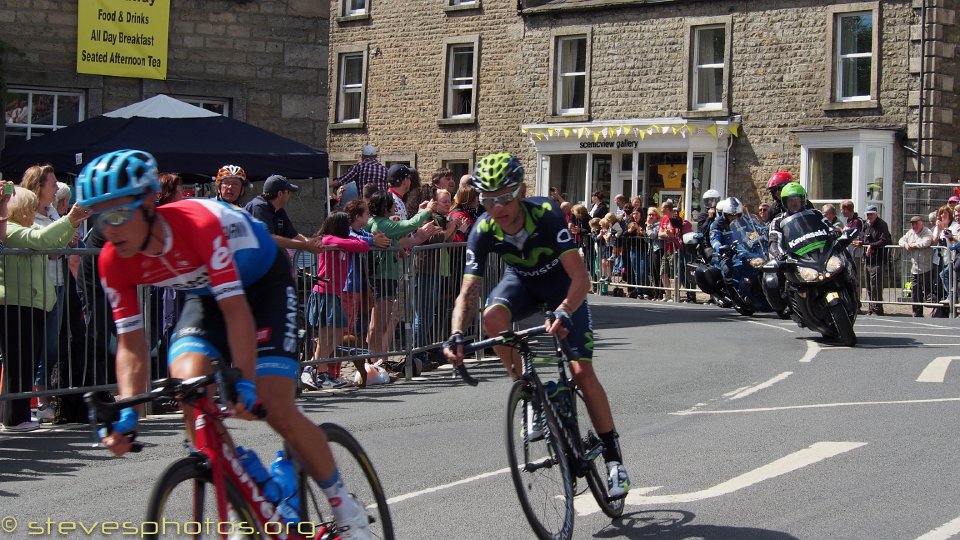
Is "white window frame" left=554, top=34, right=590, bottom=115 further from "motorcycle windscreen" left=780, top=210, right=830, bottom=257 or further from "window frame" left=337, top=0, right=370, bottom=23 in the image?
"motorcycle windscreen" left=780, top=210, right=830, bottom=257

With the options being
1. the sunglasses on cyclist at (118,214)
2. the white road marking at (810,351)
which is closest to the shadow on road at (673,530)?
the sunglasses on cyclist at (118,214)

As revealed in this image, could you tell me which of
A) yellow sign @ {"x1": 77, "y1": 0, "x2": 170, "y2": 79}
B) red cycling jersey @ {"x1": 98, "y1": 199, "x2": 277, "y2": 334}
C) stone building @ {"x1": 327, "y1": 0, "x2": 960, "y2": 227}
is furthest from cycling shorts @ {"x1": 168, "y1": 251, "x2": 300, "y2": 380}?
stone building @ {"x1": 327, "y1": 0, "x2": 960, "y2": 227}

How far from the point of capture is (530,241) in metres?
7.04

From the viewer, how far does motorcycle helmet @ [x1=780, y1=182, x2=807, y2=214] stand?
16.2 metres

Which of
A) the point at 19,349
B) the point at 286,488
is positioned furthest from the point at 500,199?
the point at 19,349

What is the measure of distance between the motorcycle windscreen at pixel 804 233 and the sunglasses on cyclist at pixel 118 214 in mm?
12326

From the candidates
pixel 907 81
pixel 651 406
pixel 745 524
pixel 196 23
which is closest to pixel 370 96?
pixel 907 81

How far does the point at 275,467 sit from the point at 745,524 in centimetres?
279

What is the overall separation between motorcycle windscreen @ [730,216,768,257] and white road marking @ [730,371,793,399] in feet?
23.4

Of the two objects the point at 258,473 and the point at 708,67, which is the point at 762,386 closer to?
the point at 258,473

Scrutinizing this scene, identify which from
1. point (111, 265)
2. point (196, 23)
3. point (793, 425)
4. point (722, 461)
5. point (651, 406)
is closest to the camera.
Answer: point (111, 265)

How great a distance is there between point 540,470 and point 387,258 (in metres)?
6.84

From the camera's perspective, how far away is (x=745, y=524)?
6.93 metres

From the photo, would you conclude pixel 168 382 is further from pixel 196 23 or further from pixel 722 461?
pixel 196 23
